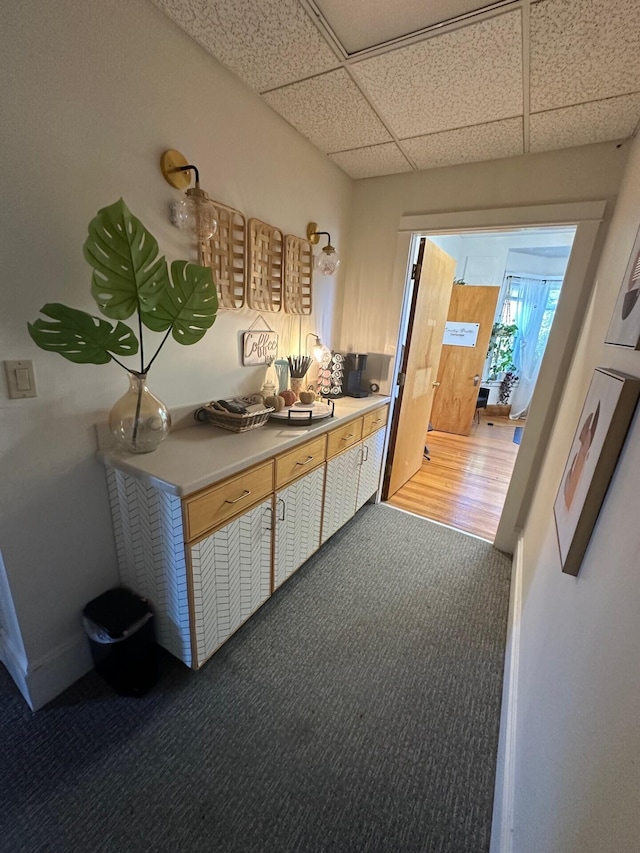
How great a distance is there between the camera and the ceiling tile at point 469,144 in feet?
5.55

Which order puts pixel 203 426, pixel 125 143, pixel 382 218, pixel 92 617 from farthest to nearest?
1. pixel 382 218
2. pixel 203 426
3. pixel 92 617
4. pixel 125 143

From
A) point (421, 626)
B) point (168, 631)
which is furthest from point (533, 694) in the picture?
point (168, 631)

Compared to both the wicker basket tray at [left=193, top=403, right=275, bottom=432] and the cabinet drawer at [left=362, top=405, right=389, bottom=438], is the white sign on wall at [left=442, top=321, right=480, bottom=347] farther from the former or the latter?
the wicker basket tray at [left=193, top=403, right=275, bottom=432]

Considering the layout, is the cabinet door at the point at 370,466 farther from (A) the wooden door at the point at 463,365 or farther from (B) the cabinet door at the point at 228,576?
(A) the wooden door at the point at 463,365

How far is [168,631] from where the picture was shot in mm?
1373

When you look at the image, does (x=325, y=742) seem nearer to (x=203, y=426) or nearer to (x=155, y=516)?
(x=155, y=516)

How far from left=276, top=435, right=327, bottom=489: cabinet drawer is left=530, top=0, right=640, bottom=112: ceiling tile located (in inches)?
67.2

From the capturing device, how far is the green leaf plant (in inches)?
38.1

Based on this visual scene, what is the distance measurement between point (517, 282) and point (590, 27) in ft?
16.8

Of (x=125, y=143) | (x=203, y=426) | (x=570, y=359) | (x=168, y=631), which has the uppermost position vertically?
(x=125, y=143)

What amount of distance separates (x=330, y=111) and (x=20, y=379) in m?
1.80

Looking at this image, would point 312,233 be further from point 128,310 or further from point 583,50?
point 128,310

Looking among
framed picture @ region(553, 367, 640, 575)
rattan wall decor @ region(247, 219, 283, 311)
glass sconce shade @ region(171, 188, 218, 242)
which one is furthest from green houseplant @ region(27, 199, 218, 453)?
framed picture @ region(553, 367, 640, 575)

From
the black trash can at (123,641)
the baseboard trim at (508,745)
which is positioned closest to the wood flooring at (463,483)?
the baseboard trim at (508,745)
